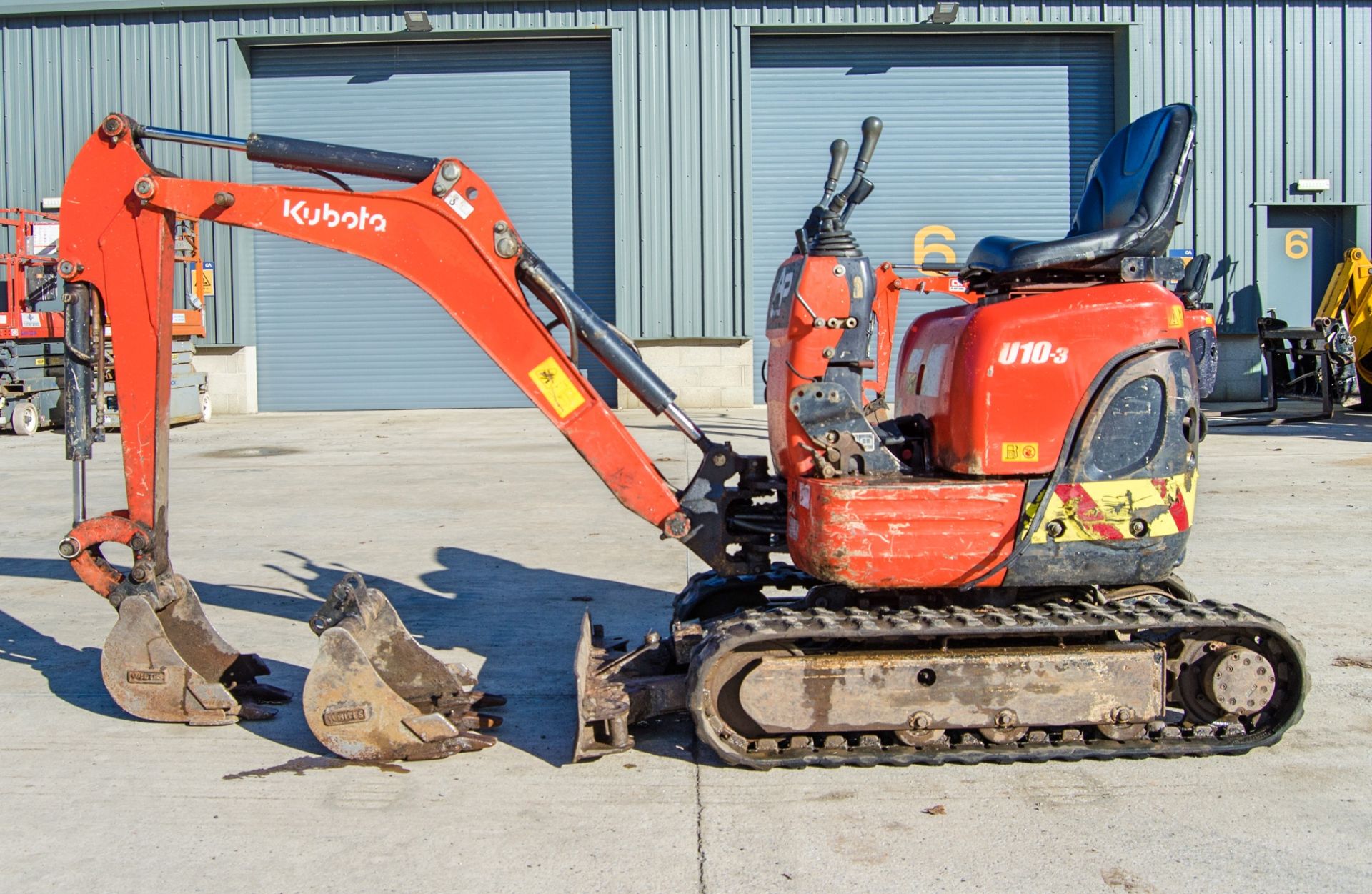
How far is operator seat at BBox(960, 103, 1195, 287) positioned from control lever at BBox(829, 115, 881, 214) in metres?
0.58

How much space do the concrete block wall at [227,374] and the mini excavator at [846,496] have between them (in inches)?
656

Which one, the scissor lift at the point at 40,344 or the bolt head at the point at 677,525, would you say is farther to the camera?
the scissor lift at the point at 40,344

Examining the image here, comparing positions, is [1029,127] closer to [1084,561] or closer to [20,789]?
[1084,561]

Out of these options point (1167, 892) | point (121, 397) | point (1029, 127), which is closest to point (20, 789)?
point (121, 397)

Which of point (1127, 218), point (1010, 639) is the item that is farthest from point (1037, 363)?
point (1010, 639)

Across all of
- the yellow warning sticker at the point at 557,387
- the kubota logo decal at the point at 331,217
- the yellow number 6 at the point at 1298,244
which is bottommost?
the yellow warning sticker at the point at 557,387

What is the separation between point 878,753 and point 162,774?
266cm

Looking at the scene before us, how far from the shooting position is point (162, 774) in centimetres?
473

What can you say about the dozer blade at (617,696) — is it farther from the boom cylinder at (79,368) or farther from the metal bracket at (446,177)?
the boom cylinder at (79,368)

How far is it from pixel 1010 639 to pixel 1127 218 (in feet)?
5.80

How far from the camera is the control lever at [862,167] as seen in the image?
5.04 metres

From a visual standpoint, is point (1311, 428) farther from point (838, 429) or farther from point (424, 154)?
point (424, 154)

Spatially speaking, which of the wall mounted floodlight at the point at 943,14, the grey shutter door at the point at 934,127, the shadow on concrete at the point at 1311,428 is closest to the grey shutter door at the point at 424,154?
the grey shutter door at the point at 934,127

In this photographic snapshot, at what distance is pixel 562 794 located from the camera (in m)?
4.52
